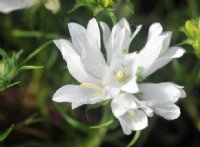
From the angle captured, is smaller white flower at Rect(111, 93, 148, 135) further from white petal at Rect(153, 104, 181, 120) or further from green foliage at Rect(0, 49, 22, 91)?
green foliage at Rect(0, 49, 22, 91)

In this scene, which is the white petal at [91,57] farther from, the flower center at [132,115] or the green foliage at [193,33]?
the green foliage at [193,33]

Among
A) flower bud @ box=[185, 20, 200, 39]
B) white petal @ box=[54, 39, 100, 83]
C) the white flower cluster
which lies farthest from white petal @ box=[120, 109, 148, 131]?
flower bud @ box=[185, 20, 200, 39]

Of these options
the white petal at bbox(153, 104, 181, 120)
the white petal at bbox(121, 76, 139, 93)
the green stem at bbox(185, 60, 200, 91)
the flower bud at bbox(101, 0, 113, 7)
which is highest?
the flower bud at bbox(101, 0, 113, 7)

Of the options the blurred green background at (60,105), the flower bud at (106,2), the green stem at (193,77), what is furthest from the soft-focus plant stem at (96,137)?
the flower bud at (106,2)

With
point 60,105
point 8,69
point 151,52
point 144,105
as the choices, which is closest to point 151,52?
point 151,52

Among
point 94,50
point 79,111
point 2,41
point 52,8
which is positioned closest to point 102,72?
point 94,50

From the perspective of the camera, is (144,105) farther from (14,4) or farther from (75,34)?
(14,4)
